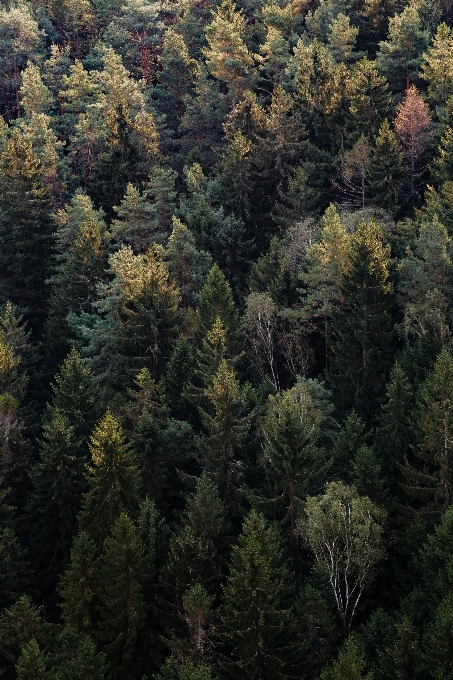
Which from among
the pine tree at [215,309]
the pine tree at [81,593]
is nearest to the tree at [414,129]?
the pine tree at [215,309]

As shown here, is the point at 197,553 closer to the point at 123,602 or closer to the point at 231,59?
the point at 123,602

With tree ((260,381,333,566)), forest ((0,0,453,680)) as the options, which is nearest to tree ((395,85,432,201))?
forest ((0,0,453,680))

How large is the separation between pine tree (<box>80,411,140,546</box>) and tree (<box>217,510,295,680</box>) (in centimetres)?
828

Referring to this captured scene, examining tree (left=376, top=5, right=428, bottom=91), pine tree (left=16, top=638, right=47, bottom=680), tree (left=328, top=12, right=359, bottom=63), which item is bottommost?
pine tree (left=16, top=638, right=47, bottom=680)

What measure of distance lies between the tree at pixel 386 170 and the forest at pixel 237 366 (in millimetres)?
164

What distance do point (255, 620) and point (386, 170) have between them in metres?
36.6

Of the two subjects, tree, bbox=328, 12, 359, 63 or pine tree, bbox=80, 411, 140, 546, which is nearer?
pine tree, bbox=80, 411, 140, 546

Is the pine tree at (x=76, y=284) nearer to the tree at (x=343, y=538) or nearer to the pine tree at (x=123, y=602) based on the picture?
the pine tree at (x=123, y=602)

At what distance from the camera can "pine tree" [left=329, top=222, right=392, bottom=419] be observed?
45.8 meters

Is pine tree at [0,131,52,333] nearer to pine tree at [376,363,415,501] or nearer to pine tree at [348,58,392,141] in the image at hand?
pine tree at [348,58,392,141]

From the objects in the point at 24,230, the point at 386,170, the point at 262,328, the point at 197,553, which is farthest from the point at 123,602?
the point at 24,230

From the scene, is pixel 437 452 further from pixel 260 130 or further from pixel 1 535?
pixel 260 130

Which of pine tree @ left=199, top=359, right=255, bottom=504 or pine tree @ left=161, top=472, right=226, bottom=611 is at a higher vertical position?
pine tree @ left=199, top=359, right=255, bottom=504

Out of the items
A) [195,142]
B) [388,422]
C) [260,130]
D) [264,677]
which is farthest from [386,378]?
[195,142]
